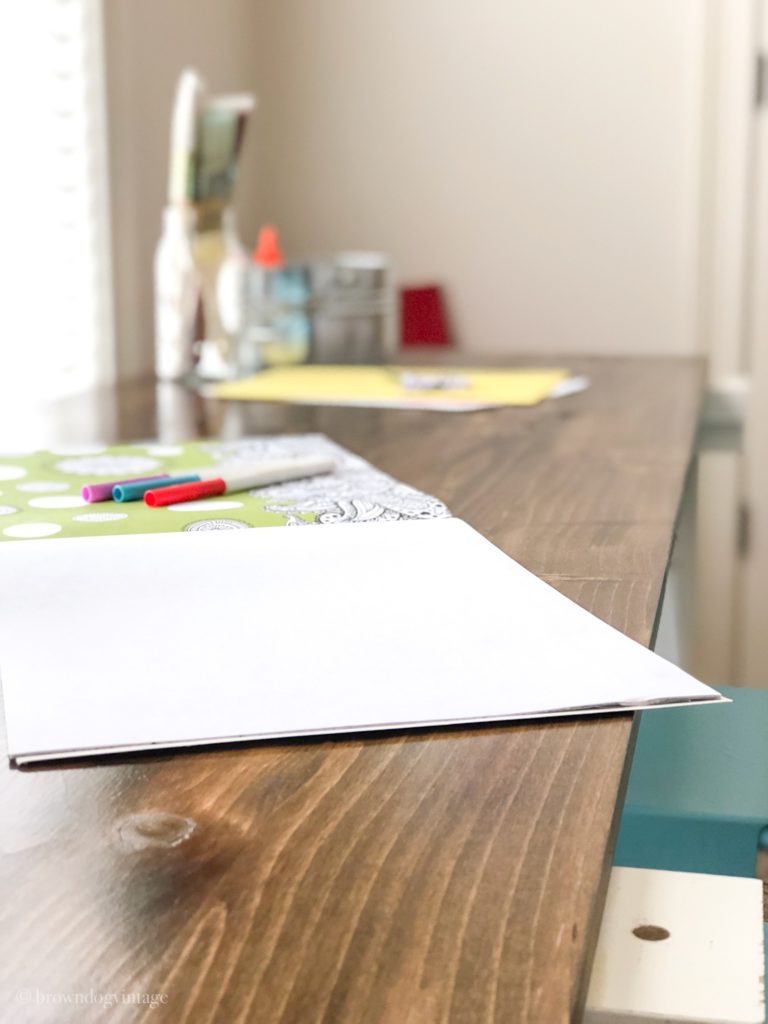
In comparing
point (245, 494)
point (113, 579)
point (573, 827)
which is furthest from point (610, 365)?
point (573, 827)

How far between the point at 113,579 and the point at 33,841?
230 millimetres

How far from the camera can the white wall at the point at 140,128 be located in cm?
171

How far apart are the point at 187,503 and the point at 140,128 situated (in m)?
1.20

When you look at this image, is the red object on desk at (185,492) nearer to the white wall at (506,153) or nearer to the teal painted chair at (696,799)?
the teal painted chair at (696,799)

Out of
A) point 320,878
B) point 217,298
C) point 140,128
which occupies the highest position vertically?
point 140,128

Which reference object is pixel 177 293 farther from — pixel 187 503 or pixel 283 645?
pixel 283 645

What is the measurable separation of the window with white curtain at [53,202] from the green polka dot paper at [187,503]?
664 mm

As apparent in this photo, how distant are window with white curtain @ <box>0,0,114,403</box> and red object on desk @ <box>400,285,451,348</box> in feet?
2.45

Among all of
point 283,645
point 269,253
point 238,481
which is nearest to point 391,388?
point 269,253

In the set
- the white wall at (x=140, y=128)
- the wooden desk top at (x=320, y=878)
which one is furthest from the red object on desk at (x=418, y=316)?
the wooden desk top at (x=320, y=878)

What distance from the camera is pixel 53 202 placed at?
159 cm

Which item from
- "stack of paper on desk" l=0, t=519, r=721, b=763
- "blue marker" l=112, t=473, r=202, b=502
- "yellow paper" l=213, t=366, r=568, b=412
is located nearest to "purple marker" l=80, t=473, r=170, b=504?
"blue marker" l=112, t=473, r=202, b=502

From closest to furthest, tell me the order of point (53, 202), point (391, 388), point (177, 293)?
1. point (391, 388)
2. point (177, 293)
3. point (53, 202)

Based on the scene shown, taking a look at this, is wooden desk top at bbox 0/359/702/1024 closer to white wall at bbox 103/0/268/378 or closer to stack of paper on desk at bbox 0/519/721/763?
stack of paper on desk at bbox 0/519/721/763
